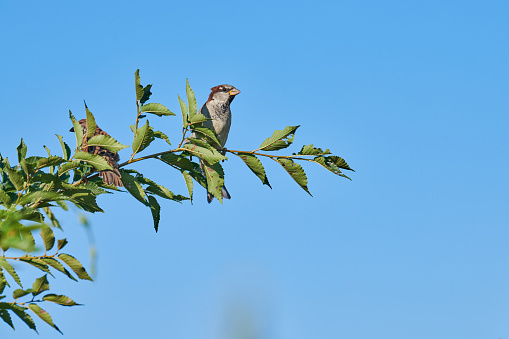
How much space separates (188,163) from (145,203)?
42cm

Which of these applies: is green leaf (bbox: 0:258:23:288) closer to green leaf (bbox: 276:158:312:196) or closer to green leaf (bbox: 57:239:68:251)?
green leaf (bbox: 57:239:68:251)

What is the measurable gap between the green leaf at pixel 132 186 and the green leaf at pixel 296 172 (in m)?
1.03

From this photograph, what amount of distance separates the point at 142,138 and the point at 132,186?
1.15ft

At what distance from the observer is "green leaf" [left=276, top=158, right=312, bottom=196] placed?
3.86 metres

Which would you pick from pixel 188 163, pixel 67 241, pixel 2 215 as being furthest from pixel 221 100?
pixel 2 215

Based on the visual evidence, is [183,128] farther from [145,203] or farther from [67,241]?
[67,241]

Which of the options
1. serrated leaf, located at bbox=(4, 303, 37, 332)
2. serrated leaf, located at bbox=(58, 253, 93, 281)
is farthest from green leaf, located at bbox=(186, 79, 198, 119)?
serrated leaf, located at bbox=(4, 303, 37, 332)

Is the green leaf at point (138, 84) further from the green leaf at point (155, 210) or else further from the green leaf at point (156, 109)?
the green leaf at point (155, 210)

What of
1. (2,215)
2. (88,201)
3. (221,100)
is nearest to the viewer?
(2,215)

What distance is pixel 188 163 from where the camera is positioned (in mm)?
3822

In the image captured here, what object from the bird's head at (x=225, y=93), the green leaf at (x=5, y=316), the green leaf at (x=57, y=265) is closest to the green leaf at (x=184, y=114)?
the green leaf at (x=57, y=265)

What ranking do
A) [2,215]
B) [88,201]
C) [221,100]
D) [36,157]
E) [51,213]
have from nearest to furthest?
1. [2,215]
2. [36,157]
3. [88,201]
4. [51,213]
5. [221,100]

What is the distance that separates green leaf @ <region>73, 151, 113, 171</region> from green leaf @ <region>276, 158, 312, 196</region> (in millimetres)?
1243

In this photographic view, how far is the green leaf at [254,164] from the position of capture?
3852mm
